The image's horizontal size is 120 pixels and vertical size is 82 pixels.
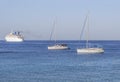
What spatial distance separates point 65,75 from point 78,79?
5.44m

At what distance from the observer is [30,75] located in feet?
220

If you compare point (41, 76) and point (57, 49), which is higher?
point (41, 76)

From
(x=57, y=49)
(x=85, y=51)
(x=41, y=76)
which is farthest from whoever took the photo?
(x=57, y=49)

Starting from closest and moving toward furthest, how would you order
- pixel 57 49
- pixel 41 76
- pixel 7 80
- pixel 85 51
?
1. pixel 7 80
2. pixel 41 76
3. pixel 85 51
4. pixel 57 49

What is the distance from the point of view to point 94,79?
6272 cm

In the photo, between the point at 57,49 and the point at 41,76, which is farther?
the point at 57,49

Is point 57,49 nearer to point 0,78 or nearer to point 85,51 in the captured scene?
point 85,51

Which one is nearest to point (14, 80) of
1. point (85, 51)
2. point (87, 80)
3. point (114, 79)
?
point (87, 80)

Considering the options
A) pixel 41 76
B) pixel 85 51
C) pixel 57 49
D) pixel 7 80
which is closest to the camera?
pixel 7 80

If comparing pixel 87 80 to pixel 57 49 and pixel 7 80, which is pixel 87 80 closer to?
pixel 7 80

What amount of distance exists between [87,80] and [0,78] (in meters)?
12.0

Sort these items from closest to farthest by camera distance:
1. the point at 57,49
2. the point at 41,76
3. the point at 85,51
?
the point at 41,76, the point at 85,51, the point at 57,49

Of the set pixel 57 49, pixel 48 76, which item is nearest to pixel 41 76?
pixel 48 76

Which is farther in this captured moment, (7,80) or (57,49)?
(57,49)
